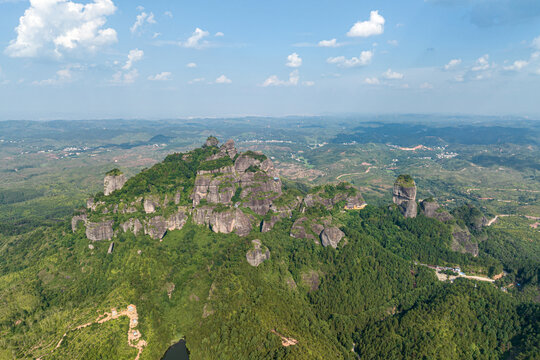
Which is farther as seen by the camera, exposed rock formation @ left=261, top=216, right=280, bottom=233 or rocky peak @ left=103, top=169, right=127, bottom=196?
rocky peak @ left=103, top=169, right=127, bottom=196

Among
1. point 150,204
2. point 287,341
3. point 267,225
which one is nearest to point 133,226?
point 150,204

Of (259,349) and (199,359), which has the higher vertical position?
(259,349)

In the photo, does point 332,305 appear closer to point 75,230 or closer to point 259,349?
point 259,349

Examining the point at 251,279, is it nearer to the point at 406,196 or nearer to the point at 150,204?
the point at 150,204

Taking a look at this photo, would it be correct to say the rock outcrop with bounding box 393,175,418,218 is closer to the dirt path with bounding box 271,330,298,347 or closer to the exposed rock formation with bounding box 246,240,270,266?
the exposed rock formation with bounding box 246,240,270,266

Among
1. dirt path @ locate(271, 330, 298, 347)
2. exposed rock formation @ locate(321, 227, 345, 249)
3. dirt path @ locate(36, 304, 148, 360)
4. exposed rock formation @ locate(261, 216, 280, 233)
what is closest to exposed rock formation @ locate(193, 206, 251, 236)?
exposed rock formation @ locate(261, 216, 280, 233)

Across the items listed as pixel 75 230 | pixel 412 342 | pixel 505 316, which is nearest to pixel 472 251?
pixel 505 316

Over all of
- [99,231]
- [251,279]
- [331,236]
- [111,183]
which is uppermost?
[111,183]
